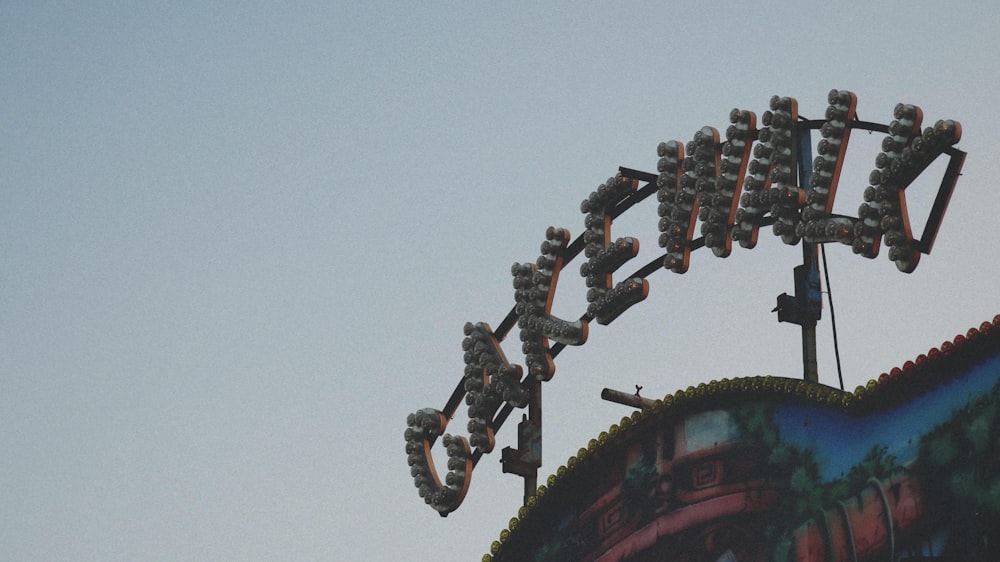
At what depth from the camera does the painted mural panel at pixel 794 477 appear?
1512 centimetres

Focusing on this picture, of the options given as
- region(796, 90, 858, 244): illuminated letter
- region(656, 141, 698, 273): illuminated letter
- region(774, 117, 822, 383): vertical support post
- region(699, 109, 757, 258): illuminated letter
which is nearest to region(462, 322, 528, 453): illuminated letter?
region(656, 141, 698, 273): illuminated letter

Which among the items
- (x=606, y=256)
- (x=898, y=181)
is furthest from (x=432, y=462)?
(x=898, y=181)

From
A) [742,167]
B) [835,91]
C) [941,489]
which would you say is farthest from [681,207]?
[941,489]

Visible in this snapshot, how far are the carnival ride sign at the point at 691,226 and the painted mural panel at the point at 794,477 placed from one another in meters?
1.27

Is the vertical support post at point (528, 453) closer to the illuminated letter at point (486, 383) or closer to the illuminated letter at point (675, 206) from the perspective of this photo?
the illuminated letter at point (486, 383)

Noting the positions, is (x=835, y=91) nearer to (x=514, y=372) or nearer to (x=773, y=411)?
(x=773, y=411)

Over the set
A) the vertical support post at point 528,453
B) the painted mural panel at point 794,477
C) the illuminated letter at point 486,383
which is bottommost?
the painted mural panel at point 794,477

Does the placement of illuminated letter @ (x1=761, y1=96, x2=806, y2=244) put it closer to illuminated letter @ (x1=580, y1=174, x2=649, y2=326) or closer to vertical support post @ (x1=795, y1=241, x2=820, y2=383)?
vertical support post @ (x1=795, y1=241, x2=820, y2=383)

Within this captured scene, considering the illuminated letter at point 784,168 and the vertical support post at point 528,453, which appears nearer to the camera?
the illuminated letter at point 784,168

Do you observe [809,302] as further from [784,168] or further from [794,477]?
[794,477]

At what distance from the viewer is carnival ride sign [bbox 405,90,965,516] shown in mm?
16844

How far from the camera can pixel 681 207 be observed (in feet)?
63.7

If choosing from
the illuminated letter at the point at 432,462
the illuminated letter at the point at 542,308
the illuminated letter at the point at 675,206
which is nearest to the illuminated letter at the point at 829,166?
the illuminated letter at the point at 675,206

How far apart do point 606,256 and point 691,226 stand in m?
1.30
